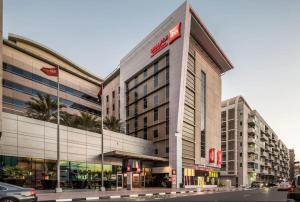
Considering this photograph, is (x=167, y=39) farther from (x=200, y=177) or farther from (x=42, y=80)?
(x=200, y=177)

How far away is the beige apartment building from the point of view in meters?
53.8

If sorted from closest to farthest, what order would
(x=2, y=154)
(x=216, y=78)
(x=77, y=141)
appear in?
(x=2, y=154)
(x=77, y=141)
(x=216, y=78)

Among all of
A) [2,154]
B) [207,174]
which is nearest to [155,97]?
[207,174]

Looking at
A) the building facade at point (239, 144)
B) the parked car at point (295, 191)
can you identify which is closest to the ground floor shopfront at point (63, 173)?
the parked car at point (295, 191)

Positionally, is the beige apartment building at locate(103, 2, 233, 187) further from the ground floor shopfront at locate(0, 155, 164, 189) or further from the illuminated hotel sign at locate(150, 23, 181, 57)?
the ground floor shopfront at locate(0, 155, 164, 189)

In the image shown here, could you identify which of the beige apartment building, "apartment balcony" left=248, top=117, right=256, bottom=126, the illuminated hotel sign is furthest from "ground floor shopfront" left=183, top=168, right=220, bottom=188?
"apartment balcony" left=248, top=117, right=256, bottom=126

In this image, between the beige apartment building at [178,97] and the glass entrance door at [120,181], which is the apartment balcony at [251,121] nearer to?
the beige apartment building at [178,97]

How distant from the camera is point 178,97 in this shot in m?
53.2

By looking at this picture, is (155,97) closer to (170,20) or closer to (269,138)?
(170,20)

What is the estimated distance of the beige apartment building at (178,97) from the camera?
53812 mm

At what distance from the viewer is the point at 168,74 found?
57.7 metres

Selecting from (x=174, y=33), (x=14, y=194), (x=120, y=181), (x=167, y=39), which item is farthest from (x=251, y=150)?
(x=14, y=194)

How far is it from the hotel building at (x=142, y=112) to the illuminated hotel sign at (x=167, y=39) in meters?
0.07

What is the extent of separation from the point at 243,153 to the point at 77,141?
227 ft
